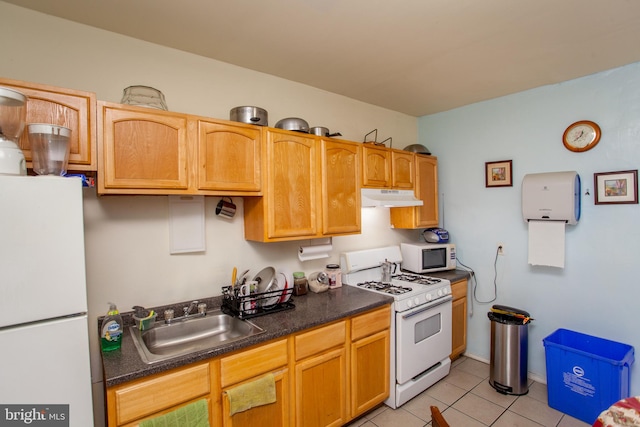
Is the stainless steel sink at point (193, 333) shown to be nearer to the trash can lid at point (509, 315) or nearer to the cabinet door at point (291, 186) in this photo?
the cabinet door at point (291, 186)

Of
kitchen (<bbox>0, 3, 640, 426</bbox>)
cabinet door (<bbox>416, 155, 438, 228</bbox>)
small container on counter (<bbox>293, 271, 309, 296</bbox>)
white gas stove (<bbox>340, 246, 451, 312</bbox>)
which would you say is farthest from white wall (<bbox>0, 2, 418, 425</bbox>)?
cabinet door (<bbox>416, 155, 438, 228</bbox>)

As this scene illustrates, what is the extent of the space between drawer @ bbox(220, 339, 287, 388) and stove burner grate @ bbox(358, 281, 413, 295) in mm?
1111

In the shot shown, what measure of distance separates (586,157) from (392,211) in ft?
5.58

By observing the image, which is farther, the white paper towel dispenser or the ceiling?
the white paper towel dispenser

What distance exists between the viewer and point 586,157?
8.45ft

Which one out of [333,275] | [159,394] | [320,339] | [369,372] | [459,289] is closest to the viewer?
[159,394]

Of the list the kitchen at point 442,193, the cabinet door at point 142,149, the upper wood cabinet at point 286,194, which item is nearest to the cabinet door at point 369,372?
the kitchen at point 442,193

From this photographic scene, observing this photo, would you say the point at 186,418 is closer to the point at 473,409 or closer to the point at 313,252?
the point at 313,252

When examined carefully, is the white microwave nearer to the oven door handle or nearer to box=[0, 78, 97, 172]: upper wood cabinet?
the oven door handle

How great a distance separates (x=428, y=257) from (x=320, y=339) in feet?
5.56

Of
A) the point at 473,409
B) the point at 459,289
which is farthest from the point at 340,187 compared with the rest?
the point at 473,409

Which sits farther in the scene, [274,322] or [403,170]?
[403,170]

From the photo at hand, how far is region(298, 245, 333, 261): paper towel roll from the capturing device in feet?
8.54

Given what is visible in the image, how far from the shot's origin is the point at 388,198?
2805 millimetres
